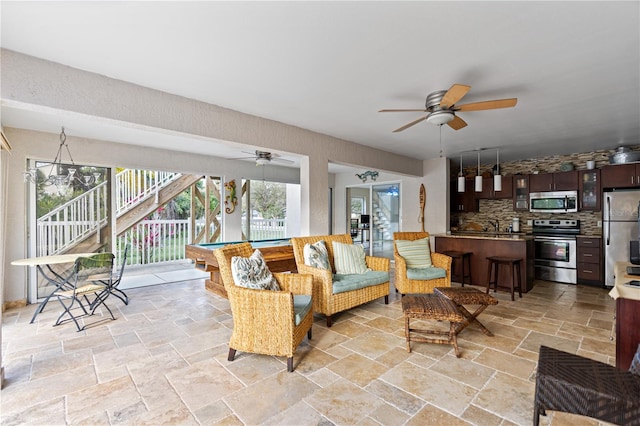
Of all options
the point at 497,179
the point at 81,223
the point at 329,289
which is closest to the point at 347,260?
the point at 329,289

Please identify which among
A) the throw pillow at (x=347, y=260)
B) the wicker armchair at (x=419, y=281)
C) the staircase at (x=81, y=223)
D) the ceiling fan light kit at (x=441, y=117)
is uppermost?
the ceiling fan light kit at (x=441, y=117)

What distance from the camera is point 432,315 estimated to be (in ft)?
8.52

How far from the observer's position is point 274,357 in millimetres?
2623

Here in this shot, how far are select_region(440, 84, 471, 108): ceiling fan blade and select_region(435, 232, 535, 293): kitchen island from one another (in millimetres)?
3088

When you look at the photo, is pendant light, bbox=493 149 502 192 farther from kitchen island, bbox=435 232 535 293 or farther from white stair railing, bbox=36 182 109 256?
white stair railing, bbox=36 182 109 256

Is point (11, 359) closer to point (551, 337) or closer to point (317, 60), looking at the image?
point (317, 60)

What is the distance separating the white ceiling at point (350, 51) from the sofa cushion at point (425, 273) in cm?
210

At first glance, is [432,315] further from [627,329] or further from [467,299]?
[627,329]

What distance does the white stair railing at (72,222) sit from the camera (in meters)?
4.51

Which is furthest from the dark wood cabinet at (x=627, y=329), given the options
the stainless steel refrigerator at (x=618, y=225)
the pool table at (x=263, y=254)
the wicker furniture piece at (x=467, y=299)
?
the stainless steel refrigerator at (x=618, y=225)

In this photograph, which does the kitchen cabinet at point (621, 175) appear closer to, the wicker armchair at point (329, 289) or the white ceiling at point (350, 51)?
the white ceiling at point (350, 51)

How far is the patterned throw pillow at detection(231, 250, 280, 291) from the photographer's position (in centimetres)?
259

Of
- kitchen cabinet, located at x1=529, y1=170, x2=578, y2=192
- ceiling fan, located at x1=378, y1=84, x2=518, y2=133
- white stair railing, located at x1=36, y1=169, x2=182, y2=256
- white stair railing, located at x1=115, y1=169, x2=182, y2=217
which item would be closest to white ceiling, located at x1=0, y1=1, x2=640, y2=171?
ceiling fan, located at x1=378, y1=84, x2=518, y2=133

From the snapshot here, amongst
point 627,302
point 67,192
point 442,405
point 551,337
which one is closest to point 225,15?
point 442,405
